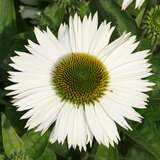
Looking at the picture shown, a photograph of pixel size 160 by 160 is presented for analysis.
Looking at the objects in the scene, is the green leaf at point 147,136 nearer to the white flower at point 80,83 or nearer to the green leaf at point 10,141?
the white flower at point 80,83

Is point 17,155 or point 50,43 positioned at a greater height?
point 50,43

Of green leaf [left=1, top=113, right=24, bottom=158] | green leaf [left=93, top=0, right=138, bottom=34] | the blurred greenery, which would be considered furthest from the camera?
green leaf [left=93, top=0, right=138, bottom=34]

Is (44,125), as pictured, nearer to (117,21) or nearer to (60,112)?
(60,112)

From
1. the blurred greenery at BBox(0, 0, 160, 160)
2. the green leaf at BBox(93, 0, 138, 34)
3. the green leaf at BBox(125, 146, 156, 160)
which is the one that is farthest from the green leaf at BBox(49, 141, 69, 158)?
the green leaf at BBox(93, 0, 138, 34)

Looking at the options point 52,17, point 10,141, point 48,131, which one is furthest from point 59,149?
point 52,17

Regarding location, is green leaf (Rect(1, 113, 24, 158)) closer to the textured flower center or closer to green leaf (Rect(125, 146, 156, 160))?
the textured flower center

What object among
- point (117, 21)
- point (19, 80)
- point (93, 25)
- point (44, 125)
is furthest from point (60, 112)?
point (117, 21)

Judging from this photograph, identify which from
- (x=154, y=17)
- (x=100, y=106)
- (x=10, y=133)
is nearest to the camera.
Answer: (x=10, y=133)
